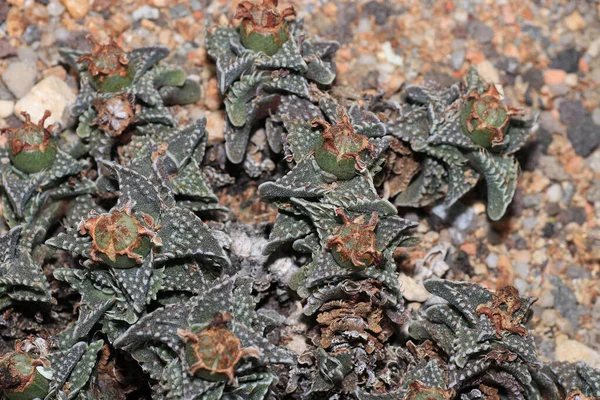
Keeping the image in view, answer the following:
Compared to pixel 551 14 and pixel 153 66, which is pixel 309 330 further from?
pixel 551 14

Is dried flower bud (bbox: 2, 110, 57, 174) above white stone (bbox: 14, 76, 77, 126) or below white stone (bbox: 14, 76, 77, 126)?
above

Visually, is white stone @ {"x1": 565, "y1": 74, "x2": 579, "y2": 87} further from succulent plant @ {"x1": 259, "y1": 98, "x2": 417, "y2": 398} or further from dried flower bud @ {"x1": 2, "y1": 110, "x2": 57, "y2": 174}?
dried flower bud @ {"x1": 2, "y1": 110, "x2": 57, "y2": 174}

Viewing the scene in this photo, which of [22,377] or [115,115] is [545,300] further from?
[22,377]

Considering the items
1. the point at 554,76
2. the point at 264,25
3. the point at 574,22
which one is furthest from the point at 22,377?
the point at 574,22

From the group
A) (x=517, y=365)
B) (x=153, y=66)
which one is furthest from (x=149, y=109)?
(x=517, y=365)

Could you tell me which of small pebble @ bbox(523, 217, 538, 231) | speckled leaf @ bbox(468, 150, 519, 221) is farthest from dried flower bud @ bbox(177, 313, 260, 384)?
small pebble @ bbox(523, 217, 538, 231)
